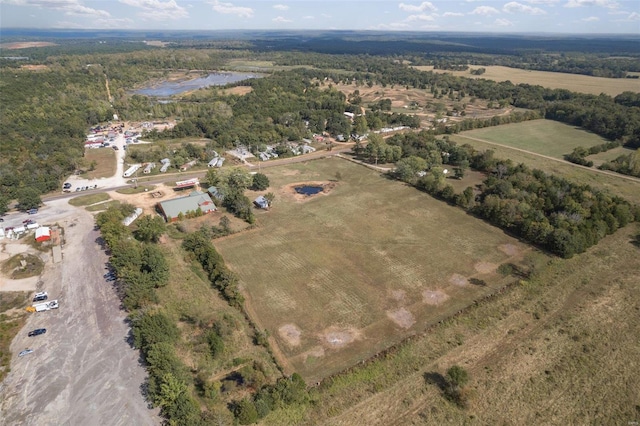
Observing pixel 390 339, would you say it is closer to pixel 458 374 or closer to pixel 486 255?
pixel 458 374

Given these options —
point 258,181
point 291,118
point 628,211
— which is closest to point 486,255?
point 628,211

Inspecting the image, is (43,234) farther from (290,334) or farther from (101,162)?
(290,334)

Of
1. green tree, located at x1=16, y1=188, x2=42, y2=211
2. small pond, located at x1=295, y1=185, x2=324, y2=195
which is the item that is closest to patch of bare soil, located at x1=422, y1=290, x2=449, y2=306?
small pond, located at x1=295, y1=185, x2=324, y2=195

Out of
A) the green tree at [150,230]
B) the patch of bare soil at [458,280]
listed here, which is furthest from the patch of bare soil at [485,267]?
the green tree at [150,230]

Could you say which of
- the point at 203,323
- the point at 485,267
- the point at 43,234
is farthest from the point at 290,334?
the point at 43,234

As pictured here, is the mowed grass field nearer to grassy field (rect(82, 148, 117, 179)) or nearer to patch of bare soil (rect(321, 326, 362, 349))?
patch of bare soil (rect(321, 326, 362, 349))

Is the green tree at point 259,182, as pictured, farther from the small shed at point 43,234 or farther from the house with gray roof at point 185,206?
the small shed at point 43,234
